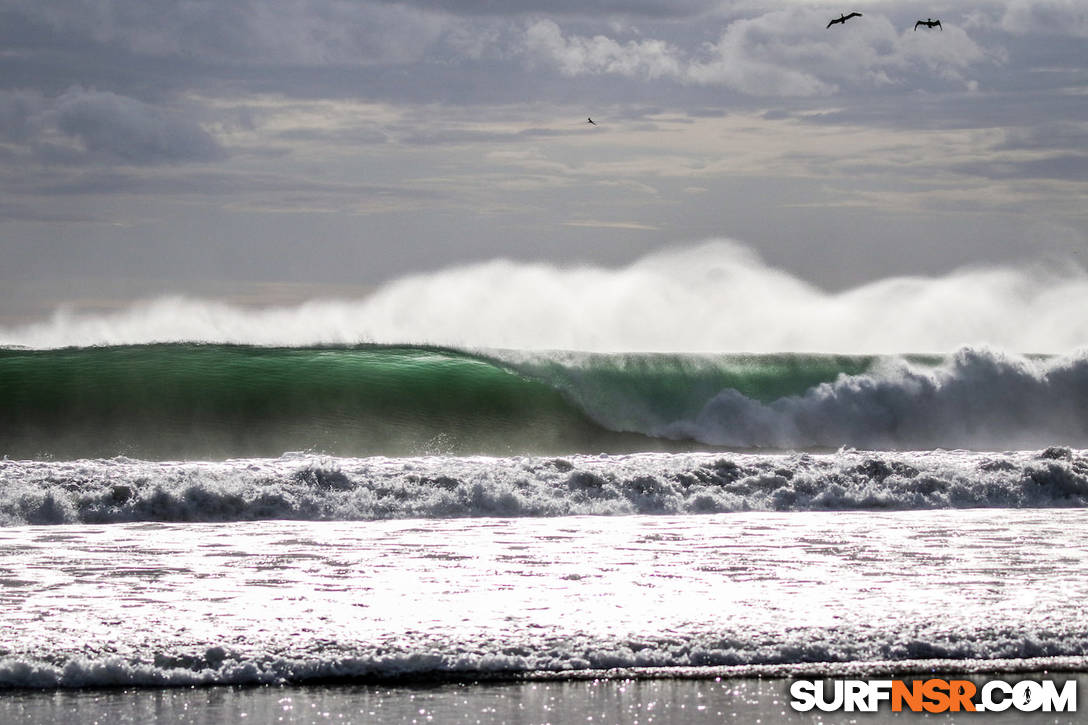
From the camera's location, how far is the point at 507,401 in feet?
75.3

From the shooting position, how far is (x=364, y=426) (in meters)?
21.1

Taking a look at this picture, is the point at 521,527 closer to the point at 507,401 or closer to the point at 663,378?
the point at 507,401

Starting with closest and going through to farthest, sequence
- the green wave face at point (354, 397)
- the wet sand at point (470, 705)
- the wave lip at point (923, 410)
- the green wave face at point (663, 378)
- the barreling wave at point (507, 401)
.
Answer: the wet sand at point (470, 705) → the green wave face at point (354, 397) → the barreling wave at point (507, 401) → the wave lip at point (923, 410) → the green wave face at point (663, 378)

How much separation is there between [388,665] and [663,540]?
16.3ft

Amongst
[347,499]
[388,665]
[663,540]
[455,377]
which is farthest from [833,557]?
[455,377]

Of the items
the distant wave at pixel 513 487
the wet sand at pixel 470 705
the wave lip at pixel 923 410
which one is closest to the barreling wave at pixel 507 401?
the wave lip at pixel 923 410

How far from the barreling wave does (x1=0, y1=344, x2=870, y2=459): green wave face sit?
0.04m

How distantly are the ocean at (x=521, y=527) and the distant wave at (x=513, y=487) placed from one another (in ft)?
0.12

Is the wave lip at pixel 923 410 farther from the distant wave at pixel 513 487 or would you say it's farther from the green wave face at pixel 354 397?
the distant wave at pixel 513 487

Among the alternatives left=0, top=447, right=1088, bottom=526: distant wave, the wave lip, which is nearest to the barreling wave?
the wave lip

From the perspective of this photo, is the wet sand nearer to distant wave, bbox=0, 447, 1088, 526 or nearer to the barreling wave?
distant wave, bbox=0, 447, 1088, 526

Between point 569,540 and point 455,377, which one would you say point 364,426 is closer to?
point 455,377

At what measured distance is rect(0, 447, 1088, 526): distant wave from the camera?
12977mm

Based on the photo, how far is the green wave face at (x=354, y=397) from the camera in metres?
20.2
